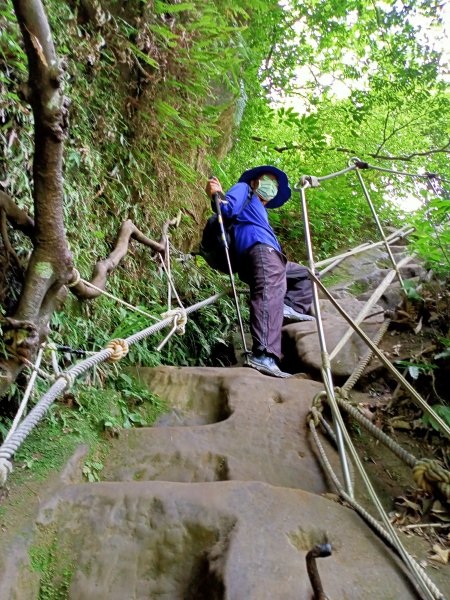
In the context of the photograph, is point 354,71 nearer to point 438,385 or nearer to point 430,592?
point 438,385

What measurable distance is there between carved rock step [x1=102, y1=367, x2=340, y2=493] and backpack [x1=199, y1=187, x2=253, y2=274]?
4.79ft

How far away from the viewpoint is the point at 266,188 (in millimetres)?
4941

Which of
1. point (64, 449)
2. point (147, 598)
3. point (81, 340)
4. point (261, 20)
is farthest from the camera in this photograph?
point (261, 20)

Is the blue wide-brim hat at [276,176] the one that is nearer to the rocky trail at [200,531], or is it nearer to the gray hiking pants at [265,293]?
the gray hiking pants at [265,293]

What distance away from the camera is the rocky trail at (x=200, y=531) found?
1685 mm

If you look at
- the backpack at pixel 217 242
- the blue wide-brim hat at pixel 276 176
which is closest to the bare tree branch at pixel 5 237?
the backpack at pixel 217 242

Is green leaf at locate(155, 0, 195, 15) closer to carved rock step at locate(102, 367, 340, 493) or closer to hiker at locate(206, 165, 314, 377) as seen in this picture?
hiker at locate(206, 165, 314, 377)

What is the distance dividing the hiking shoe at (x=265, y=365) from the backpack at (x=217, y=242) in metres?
1.02

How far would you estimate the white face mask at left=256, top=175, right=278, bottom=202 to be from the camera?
4.94 metres

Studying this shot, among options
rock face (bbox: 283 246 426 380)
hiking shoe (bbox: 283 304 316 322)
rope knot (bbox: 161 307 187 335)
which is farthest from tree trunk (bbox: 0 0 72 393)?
hiking shoe (bbox: 283 304 316 322)

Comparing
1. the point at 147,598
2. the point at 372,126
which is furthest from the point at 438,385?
the point at 372,126

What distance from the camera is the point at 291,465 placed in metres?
2.58

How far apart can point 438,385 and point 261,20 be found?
247 inches

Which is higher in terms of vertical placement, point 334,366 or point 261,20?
point 261,20
